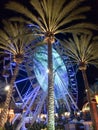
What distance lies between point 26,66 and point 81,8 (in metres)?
14.1

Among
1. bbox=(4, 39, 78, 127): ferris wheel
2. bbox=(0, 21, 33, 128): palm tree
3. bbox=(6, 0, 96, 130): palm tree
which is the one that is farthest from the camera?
bbox=(4, 39, 78, 127): ferris wheel

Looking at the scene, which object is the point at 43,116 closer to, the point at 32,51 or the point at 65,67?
the point at 65,67

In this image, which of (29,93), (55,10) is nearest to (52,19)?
(55,10)

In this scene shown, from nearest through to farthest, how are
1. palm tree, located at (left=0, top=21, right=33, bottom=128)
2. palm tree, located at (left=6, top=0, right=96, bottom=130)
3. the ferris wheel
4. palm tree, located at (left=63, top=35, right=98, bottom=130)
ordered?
palm tree, located at (left=6, top=0, right=96, bottom=130) < palm tree, located at (left=0, top=21, right=33, bottom=128) < palm tree, located at (left=63, top=35, right=98, bottom=130) < the ferris wheel

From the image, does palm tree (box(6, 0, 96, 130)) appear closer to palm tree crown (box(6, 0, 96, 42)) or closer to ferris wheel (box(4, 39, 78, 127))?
palm tree crown (box(6, 0, 96, 42))

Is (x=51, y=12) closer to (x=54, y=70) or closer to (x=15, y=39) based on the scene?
(x=15, y=39)

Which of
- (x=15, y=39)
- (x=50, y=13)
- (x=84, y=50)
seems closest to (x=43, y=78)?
(x=84, y=50)

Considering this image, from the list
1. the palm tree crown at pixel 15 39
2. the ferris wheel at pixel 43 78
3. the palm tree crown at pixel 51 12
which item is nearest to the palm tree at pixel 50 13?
the palm tree crown at pixel 51 12

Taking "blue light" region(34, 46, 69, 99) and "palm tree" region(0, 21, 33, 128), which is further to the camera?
"blue light" region(34, 46, 69, 99)

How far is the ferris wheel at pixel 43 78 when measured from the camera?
1329 inches

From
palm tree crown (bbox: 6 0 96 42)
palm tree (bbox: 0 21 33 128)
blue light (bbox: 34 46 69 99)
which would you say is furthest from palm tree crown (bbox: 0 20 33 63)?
blue light (bbox: 34 46 69 99)

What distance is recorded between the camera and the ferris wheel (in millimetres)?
33750

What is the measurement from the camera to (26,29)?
1064 inches

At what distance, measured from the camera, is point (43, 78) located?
34.1 metres
